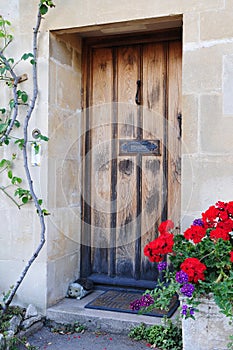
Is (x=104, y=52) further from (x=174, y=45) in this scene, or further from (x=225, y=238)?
(x=225, y=238)

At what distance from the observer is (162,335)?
241 centimetres

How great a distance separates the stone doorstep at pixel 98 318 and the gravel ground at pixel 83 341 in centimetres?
5

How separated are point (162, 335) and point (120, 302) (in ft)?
1.61

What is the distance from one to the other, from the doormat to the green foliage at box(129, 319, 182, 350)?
12 centimetres

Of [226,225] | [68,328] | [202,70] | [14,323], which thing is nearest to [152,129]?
[202,70]

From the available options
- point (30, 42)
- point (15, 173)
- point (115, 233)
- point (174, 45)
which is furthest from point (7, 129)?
point (174, 45)

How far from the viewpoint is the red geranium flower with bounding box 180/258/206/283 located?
6.23 feet

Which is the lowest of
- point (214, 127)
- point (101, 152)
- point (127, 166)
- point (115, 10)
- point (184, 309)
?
point (184, 309)

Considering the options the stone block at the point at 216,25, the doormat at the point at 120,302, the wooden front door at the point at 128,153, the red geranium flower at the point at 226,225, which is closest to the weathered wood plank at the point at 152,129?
the wooden front door at the point at 128,153

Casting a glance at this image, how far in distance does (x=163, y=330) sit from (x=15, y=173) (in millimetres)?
1384

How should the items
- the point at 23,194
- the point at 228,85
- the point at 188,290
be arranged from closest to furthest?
1. the point at 188,290
2. the point at 228,85
3. the point at 23,194

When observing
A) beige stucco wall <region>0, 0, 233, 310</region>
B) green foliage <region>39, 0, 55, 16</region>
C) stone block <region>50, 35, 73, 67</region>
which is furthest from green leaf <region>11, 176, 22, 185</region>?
green foliage <region>39, 0, 55, 16</region>

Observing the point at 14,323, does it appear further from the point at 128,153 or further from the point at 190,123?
the point at 190,123

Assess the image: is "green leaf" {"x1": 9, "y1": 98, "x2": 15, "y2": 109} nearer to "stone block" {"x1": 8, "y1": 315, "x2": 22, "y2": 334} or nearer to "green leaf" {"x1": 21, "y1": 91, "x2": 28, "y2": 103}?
"green leaf" {"x1": 21, "y1": 91, "x2": 28, "y2": 103}
